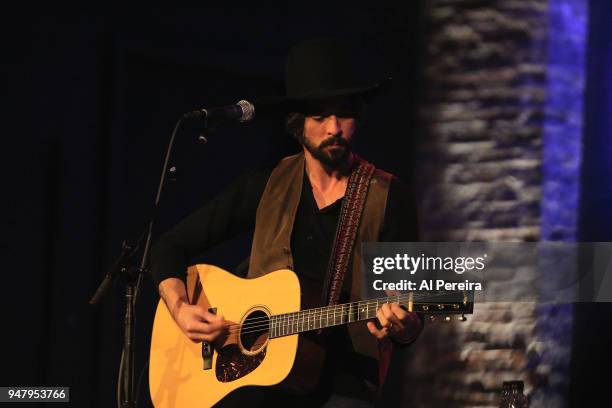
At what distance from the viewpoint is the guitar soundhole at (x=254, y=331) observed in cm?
380

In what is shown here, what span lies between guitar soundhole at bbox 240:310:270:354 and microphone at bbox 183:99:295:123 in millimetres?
770

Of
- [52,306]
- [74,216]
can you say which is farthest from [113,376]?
[74,216]

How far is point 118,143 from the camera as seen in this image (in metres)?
5.23

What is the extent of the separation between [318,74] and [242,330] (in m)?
1.09

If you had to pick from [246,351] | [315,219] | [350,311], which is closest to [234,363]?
[246,351]

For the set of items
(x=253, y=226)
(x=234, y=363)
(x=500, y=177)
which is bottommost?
(x=234, y=363)

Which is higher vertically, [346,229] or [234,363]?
[346,229]

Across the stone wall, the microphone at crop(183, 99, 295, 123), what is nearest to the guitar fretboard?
the microphone at crop(183, 99, 295, 123)

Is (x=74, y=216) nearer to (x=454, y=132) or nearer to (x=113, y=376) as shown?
(x=113, y=376)

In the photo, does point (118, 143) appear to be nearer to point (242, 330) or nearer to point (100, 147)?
point (100, 147)

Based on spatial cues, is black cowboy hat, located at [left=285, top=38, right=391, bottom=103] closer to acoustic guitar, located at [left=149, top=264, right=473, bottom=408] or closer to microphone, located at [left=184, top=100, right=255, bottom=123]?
microphone, located at [left=184, top=100, right=255, bottom=123]

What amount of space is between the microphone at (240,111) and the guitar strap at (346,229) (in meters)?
0.44

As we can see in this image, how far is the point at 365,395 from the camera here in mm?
3764

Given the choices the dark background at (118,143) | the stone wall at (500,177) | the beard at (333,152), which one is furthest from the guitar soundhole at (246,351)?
the stone wall at (500,177)
